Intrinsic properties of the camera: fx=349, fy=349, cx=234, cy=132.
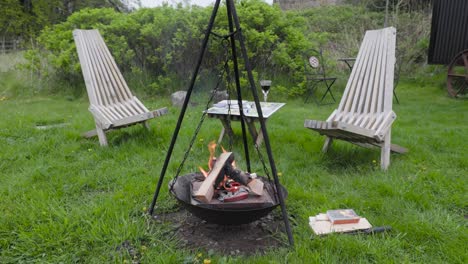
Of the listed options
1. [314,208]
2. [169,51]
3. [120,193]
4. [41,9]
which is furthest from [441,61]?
[41,9]

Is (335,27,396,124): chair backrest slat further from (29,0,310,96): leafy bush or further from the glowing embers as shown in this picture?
(29,0,310,96): leafy bush

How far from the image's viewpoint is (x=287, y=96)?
251 inches

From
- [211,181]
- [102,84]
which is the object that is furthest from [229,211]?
[102,84]

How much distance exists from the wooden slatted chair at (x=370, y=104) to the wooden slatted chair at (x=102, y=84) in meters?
1.88

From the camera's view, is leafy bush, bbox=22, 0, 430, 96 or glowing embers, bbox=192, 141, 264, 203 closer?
glowing embers, bbox=192, 141, 264, 203

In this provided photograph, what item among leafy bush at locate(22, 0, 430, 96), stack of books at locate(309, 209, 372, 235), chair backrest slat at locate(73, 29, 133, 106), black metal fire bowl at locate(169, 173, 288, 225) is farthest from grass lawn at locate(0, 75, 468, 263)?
leafy bush at locate(22, 0, 430, 96)

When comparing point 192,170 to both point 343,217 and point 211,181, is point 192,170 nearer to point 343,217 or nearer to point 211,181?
point 211,181

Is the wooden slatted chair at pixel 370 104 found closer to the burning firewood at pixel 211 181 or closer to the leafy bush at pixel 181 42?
the burning firewood at pixel 211 181

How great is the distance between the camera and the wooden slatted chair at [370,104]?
3.03m

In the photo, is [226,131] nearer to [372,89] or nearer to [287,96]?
[372,89]

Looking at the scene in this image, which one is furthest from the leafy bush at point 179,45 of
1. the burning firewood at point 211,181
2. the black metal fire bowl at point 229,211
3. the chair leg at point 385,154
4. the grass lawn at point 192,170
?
the black metal fire bowl at point 229,211

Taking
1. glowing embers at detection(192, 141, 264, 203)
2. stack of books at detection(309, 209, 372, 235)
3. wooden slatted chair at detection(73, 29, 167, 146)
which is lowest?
stack of books at detection(309, 209, 372, 235)

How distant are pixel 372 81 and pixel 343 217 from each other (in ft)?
6.15

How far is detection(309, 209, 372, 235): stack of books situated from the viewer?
6.99 ft
